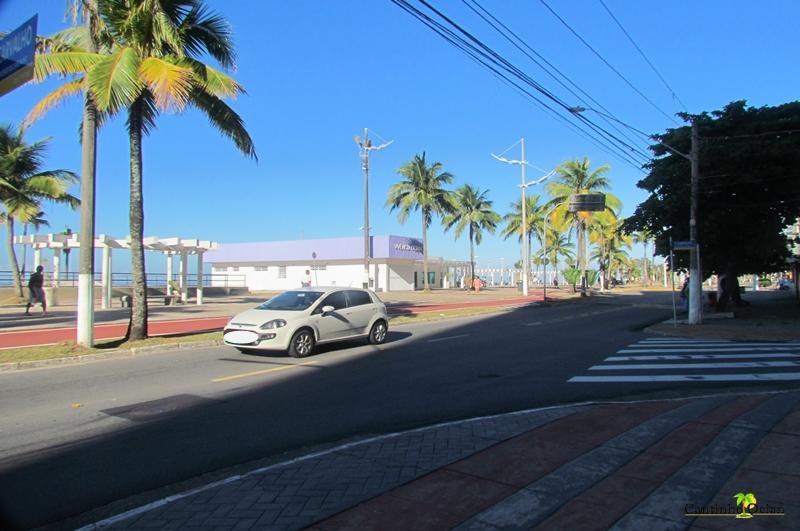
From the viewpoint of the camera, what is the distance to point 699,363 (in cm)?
1123

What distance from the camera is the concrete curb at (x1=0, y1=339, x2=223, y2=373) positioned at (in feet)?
35.2

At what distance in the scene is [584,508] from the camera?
158 inches

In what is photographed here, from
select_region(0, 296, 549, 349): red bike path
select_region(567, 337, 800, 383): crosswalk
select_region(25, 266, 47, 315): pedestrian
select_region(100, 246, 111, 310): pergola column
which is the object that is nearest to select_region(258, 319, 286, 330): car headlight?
select_region(0, 296, 549, 349): red bike path

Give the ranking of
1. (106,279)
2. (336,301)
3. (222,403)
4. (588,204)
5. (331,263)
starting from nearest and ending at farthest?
(222,403) → (336,301) → (106,279) → (588,204) → (331,263)

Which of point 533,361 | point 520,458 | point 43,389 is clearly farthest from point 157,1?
point 520,458

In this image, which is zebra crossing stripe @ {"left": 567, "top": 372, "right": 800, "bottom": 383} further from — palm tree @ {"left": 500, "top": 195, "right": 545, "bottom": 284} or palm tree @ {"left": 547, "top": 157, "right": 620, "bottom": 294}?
palm tree @ {"left": 500, "top": 195, "right": 545, "bottom": 284}

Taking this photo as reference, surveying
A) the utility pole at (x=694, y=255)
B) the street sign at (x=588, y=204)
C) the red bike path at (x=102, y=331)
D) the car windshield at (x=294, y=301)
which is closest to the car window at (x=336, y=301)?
the car windshield at (x=294, y=301)

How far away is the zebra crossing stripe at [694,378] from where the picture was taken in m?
9.37

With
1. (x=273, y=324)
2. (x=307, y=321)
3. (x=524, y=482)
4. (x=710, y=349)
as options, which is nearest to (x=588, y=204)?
(x=710, y=349)

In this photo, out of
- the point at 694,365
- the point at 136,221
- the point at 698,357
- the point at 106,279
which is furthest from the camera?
the point at 106,279

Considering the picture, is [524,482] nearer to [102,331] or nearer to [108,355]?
[108,355]

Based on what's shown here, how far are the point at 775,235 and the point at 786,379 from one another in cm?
1563

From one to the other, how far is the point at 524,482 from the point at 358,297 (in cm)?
993

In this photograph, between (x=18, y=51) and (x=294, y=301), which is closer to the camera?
(x=18, y=51)
